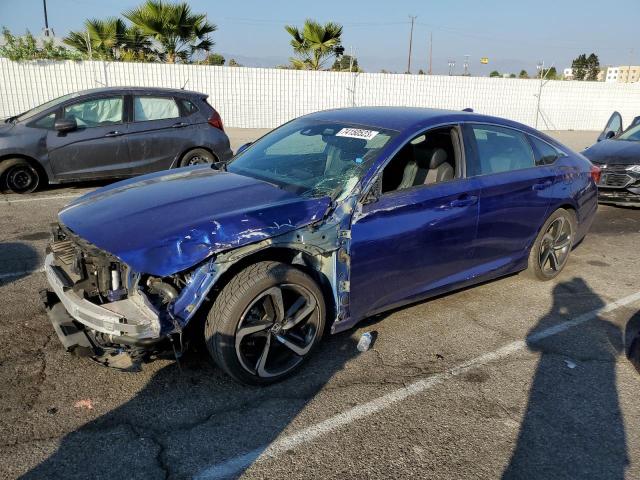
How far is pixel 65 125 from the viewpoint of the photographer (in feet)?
25.4

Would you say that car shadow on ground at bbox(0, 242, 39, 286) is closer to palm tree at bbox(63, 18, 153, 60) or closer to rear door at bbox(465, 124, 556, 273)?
rear door at bbox(465, 124, 556, 273)

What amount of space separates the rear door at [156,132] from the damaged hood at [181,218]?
4885 mm

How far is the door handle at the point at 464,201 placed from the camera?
3.89 metres

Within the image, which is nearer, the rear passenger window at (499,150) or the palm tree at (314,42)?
the rear passenger window at (499,150)

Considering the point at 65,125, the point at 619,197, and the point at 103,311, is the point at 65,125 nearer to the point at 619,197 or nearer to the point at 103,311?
the point at 103,311

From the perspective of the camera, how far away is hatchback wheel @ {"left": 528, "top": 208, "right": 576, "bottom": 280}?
495 cm

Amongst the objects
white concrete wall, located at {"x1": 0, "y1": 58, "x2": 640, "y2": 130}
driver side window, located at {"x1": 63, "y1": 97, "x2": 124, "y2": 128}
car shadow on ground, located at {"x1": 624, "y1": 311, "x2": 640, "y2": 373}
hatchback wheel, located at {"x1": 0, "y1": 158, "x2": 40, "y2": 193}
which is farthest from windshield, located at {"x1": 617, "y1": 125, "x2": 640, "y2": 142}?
white concrete wall, located at {"x1": 0, "y1": 58, "x2": 640, "y2": 130}

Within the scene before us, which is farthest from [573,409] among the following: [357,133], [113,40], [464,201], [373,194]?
[113,40]

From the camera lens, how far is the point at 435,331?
403 centimetres

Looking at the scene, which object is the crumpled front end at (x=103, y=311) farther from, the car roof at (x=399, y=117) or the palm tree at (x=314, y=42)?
the palm tree at (x=314, y=42)

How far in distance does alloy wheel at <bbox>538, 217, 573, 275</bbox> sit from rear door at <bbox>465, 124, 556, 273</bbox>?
0.31 meters

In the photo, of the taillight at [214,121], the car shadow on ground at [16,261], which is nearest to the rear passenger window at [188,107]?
the taillight at [214,121]

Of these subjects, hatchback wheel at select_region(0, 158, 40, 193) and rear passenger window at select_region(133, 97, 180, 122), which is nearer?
hatchback wheel at select_region(0, 158, 40, 193)

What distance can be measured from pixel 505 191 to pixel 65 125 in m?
6.49
